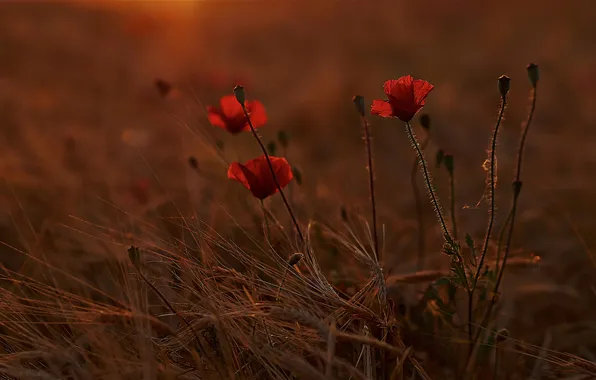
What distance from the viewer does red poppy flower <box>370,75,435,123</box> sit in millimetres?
995

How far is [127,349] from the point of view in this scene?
0.97 m

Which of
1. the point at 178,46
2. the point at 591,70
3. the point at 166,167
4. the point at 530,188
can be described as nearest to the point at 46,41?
the point at 178,46

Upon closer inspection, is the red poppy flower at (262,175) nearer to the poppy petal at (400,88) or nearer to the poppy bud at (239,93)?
the poppy bud at (239,93)

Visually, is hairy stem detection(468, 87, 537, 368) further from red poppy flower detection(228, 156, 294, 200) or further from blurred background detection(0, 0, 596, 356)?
red poppy flower detection(228, 156, 294, 200)

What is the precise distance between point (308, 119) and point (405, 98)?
2.91 meters

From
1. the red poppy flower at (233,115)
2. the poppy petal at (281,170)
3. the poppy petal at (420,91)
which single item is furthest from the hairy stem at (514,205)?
the red poppy flower at (233,115)

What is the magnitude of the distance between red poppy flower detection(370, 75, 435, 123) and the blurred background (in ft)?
1.24

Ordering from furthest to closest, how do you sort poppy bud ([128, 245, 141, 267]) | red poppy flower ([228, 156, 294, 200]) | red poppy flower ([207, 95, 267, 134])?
red poppy flower ([207, 95, 267, 134]), red poppy flower ([228, 156, 294, 200]), poppy bud ([128, 245, 141, 267])

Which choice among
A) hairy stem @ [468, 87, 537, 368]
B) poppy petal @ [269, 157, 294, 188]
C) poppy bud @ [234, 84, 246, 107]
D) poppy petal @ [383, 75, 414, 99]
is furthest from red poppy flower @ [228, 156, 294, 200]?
hairy stem @ [468, 87, 537, 368]

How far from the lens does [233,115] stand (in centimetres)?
133

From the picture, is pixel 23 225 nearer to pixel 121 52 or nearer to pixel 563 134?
pixel 563 134

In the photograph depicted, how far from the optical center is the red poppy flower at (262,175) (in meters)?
1.13

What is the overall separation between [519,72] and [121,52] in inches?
137

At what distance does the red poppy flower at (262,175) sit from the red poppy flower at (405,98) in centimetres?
21
